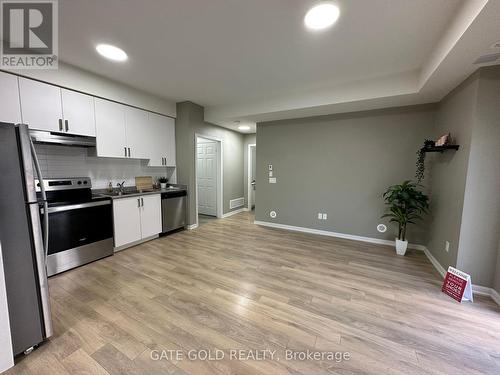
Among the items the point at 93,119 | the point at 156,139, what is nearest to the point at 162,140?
the point at 156,139

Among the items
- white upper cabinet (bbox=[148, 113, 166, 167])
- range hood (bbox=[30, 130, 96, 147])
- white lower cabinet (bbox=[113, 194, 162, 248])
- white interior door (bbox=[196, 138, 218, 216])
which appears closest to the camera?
range hood (bbox=[30, 130, 96, 147])

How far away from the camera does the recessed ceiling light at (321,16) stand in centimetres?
168

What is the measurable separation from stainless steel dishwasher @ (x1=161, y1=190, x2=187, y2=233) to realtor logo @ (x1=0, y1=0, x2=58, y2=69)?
2397 millimetres

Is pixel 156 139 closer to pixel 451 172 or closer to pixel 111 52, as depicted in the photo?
pixel 111 52

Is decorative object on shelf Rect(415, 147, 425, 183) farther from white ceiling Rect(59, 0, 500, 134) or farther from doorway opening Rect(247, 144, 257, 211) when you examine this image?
doorway opening Rect(247, 144, 257, 211)

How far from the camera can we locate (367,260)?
3.02 meters

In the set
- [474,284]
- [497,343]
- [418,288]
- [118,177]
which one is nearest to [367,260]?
[418,288]

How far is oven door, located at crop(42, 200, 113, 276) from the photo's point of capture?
248 centimetres

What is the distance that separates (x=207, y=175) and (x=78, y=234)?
331cm

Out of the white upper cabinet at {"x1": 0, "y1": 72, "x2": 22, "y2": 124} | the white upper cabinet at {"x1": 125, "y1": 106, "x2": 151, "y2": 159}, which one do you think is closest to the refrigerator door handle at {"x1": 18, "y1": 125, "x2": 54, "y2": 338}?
the white upper cabinet at {"x1": 0, "y1": 72, "x2": 22, "y2": 124}

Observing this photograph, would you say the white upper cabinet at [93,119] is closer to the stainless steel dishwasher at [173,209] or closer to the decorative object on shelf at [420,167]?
the stainless steel dishwasher at [173,209]

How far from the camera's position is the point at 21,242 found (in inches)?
54.7

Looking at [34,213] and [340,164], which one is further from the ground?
[340,164]

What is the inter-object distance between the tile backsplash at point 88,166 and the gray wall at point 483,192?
A: 496 cm
